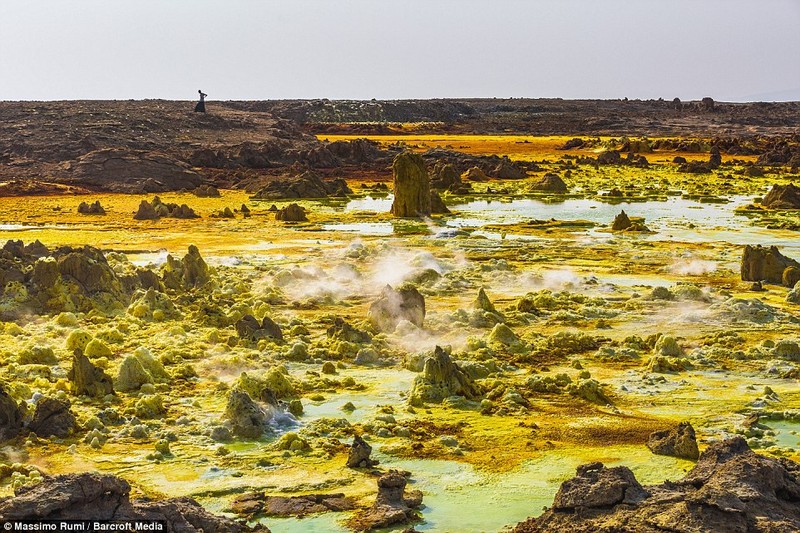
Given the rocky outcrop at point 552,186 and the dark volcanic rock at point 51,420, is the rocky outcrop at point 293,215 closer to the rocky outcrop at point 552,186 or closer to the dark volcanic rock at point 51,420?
the rocky outcrop at point 552,186

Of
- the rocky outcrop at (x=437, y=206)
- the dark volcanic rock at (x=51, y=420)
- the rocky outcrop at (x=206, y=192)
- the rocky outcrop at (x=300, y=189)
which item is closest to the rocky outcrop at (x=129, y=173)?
the rocky outcrop at (x=206, y=192)

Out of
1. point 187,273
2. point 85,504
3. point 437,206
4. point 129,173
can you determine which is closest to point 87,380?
point 85,504

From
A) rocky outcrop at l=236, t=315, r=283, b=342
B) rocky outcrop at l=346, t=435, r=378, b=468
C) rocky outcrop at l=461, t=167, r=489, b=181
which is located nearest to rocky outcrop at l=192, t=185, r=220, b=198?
rocky outcrop at l=461, t=167, r=489, b=181

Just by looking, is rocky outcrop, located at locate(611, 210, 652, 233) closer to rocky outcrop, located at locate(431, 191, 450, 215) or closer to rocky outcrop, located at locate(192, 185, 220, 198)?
rocky outcrop, located at locate(431, 191, 450, 215)

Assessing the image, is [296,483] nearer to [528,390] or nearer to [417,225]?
[528,390]

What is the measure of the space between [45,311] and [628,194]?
2465cm

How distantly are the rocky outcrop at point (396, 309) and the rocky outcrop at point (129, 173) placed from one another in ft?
80.1

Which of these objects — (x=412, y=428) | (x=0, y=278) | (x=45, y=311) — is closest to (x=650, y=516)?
(x=412, y=428)

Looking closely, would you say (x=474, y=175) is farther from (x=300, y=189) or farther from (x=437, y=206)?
(x=437, y=206)

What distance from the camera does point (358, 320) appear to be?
1448cm

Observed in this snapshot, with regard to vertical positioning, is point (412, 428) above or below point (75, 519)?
below

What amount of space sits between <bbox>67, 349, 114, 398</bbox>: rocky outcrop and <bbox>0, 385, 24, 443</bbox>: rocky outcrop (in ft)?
3.62

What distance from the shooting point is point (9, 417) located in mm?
9266

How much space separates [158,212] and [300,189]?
696cm
